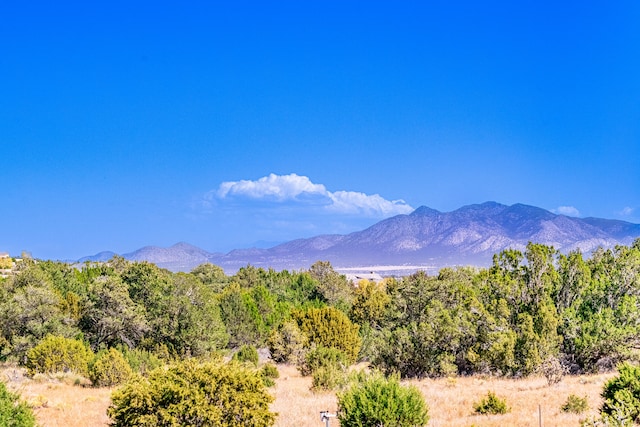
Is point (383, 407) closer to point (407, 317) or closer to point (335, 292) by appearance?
point (407, 317)

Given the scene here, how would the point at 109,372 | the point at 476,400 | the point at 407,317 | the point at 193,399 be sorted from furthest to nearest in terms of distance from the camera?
1. the point at 407,317
2. the point at 109,372
3. the point at 476,400
4. the point at 193,399

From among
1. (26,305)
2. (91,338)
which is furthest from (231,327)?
(26,305)

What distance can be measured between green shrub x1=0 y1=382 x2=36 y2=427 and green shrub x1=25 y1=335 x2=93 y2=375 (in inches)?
761

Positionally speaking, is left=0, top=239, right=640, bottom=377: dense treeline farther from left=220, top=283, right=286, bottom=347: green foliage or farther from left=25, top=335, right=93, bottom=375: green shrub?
left=25, top=335, right=93, bottom=375: green shrub

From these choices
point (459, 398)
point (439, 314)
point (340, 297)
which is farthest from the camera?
point (340, 297)

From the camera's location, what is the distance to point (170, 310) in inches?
1622

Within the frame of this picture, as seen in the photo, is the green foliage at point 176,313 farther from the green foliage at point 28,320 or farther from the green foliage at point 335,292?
the green foliage at point 335,292

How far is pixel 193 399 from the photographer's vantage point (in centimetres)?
1274

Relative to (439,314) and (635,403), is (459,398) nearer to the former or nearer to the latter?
(635,403)

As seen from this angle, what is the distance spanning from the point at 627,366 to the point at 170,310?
33.0 meters

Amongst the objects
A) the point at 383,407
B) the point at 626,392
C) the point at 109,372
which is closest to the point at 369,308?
the point at 109,372

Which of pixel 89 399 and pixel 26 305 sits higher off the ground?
pixel 26 305

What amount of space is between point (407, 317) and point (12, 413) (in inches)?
1001

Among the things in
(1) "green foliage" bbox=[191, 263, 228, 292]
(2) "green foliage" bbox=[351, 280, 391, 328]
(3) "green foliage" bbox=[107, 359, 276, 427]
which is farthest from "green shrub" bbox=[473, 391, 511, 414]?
(1) "green foliage" bbox=[191, 263, 228, 292]
